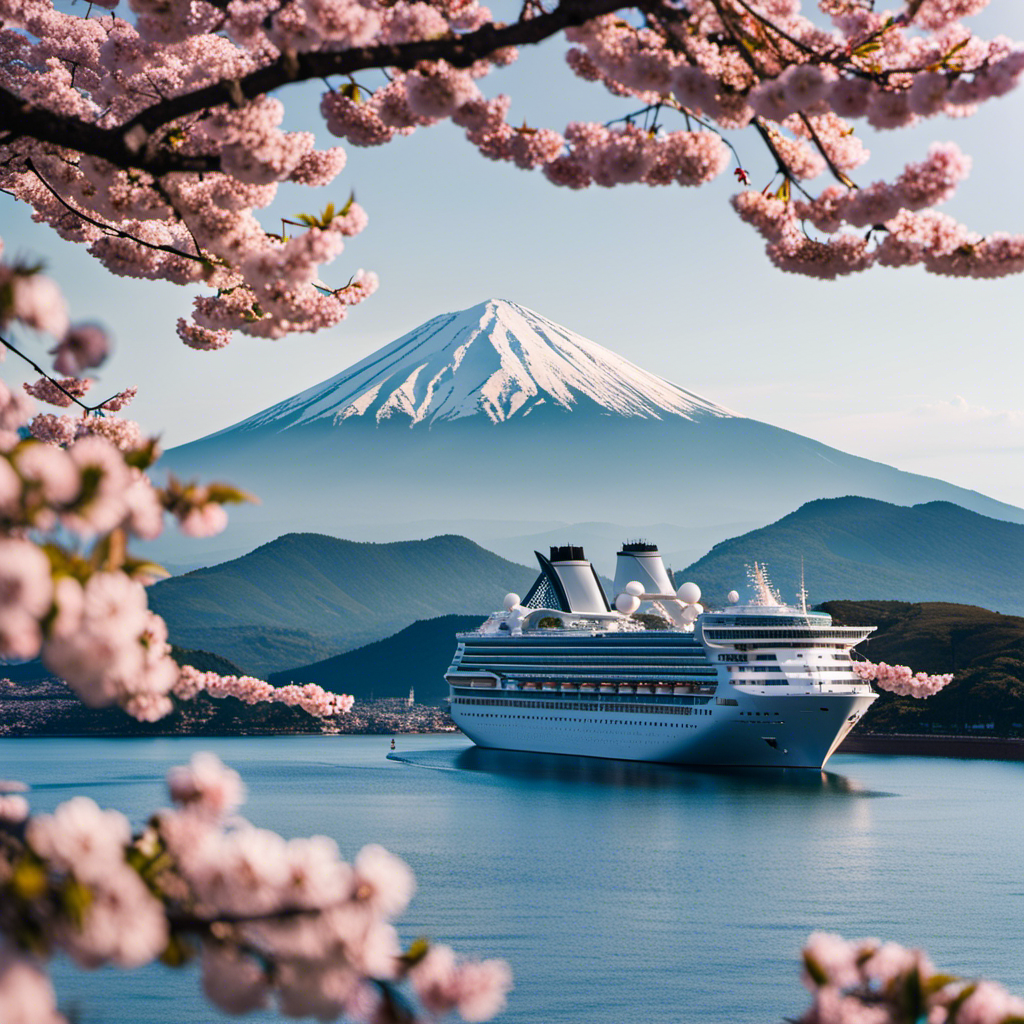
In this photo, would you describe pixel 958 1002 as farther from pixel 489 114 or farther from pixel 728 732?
pixel 728 732

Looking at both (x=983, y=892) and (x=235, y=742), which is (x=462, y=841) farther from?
(x=235, y=742)

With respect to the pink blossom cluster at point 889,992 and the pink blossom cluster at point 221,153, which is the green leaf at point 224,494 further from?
the pink blossom cluster at point 889,992

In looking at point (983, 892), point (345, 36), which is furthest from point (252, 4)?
point (983, 892)

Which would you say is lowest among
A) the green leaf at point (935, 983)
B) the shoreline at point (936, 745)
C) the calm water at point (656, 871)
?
the shoreline at point (936, 745)

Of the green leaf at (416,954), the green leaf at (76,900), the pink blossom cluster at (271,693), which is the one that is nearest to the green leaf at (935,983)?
the green leaf at (416,954)

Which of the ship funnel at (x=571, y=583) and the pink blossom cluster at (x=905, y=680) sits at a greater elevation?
the ship funnel at (x=571, y=583)

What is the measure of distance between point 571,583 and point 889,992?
230ft

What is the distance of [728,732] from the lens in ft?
179

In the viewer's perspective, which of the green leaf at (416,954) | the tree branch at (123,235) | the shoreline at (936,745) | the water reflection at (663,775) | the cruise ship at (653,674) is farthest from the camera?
the shoreline at (936,745)

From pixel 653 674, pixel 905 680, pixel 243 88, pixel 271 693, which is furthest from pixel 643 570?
pixel 243 88

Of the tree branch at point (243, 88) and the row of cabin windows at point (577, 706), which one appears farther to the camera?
the row of cabin windows at point (577, 706)

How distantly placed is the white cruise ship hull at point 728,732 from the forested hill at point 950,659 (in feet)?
79.9

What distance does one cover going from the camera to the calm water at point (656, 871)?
860 inches

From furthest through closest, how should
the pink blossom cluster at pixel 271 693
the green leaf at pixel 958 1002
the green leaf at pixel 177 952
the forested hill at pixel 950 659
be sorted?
1. the forested hill at pixel 950 659
2. the pink blossom cluster at pixel 271 693
3. the green leaf at pixel 958 1002
4. the green leaf at pixel 177 952
